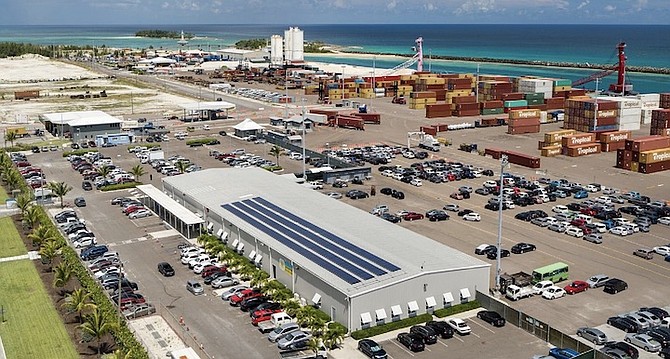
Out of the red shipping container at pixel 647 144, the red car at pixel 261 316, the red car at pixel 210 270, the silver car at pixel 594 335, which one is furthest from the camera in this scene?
the red shipping container at pixel 647 144

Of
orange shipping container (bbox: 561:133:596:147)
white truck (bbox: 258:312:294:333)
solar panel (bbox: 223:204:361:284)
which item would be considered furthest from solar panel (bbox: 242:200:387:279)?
orange shipping container (bbox: 561:133:596:147)

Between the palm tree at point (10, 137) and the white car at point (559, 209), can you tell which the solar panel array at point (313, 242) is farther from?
the palm tree at point (10, 137)

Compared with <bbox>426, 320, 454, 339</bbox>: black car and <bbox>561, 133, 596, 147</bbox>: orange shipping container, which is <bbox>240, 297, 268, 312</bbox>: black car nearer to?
<bbox>426, 320, 454, 339</bbox>: black car

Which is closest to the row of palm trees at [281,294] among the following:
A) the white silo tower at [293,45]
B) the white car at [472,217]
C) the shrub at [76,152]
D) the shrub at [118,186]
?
the white car at [472,217]

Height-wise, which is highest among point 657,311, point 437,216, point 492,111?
point 492,111

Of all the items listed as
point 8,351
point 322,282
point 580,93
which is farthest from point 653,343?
point 580,93

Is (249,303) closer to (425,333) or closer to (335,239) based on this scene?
(335,239)

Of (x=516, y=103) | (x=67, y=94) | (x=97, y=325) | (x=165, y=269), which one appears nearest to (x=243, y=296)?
(x=165, y=269)
